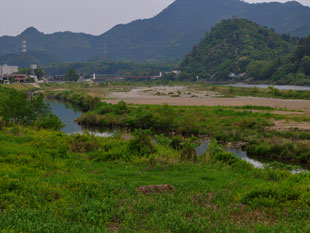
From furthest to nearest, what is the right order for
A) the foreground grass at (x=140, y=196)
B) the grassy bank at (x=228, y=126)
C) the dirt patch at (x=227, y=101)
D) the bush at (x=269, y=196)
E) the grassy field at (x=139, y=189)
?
the dirt patch at (x=227, y=101)
the grassy bank at (x=228, y=126)
the bush at (x=269, y=196)
the grassy field at (x=139, y=189)
the foreground grass at (x=140, y=196)

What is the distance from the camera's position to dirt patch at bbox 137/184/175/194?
15.9 metres

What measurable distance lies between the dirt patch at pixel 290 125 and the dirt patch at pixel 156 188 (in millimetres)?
27638

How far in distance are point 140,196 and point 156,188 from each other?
3.89 ft

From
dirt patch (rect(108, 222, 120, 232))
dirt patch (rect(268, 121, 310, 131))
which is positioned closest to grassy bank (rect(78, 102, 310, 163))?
dirt patch (rect(268, 121, 310, 131))

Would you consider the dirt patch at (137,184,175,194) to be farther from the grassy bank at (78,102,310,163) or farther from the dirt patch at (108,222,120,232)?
the grassy bank at (78,102,310,163)

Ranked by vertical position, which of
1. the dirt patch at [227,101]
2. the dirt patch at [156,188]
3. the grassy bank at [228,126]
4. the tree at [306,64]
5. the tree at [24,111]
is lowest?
the grassy bank at [228,126]

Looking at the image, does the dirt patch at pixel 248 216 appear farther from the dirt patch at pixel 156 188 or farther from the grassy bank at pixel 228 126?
the grassy bank at pixel 228 126

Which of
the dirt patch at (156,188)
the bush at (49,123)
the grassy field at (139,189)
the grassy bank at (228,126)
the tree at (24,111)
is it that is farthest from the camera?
the tree at (24,111)

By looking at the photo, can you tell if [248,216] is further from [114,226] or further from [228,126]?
[228,126]

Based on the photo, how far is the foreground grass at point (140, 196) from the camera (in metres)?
12.0

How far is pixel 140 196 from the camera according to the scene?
49.6 feet

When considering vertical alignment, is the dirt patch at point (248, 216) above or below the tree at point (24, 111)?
below

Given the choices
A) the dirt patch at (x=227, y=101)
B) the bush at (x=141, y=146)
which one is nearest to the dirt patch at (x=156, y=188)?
the bush at (x=141, y=146)

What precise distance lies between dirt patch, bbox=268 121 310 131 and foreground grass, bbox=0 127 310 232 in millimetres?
21115
